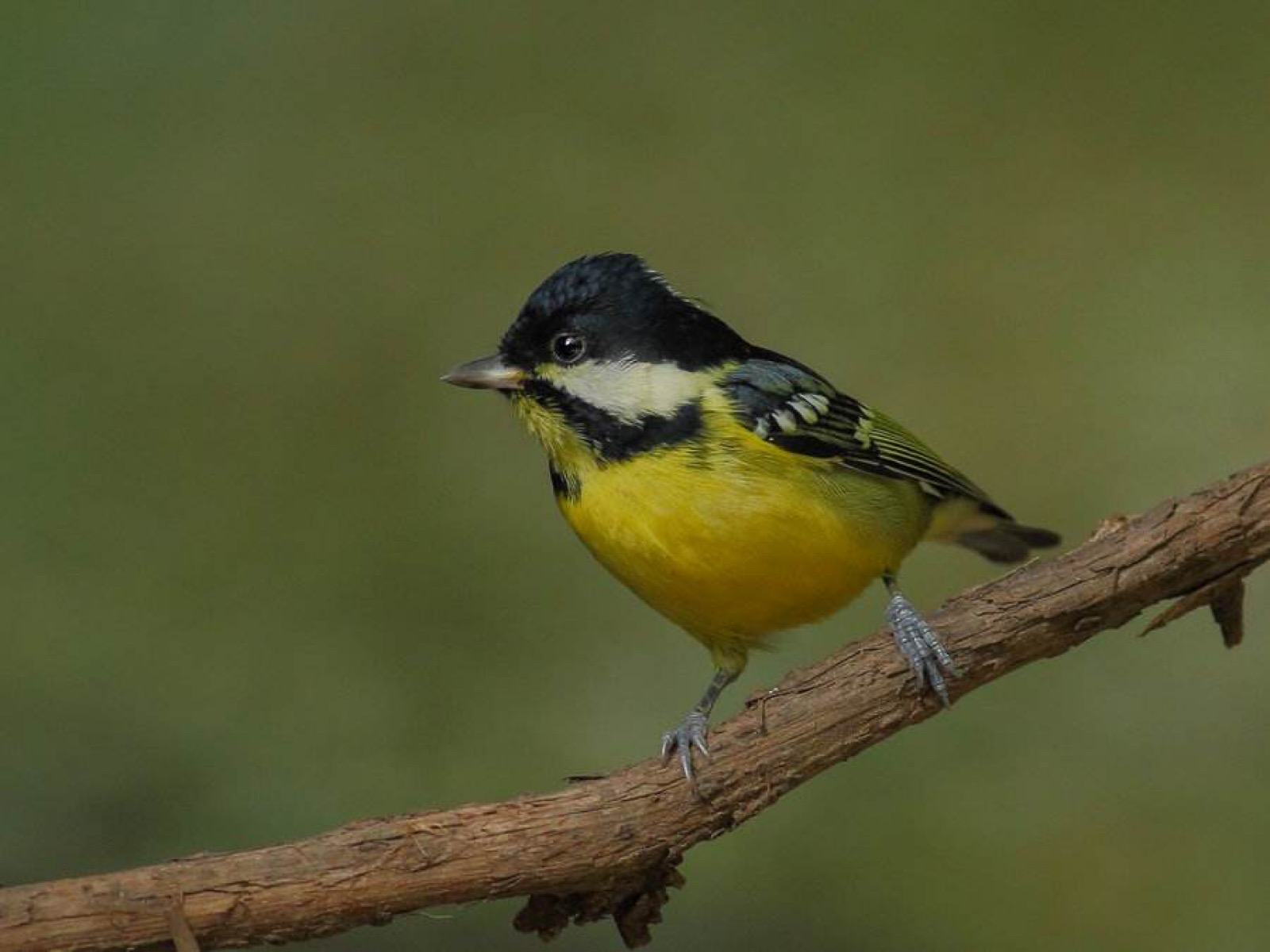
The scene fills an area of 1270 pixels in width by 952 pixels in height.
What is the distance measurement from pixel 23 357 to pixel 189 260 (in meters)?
0.87

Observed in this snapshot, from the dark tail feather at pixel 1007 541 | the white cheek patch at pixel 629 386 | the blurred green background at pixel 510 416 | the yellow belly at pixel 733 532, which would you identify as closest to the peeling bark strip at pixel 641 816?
the yellow belly at pixel 733 532

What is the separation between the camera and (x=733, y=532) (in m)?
4.05

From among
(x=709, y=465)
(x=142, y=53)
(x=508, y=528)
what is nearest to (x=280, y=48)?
(x=142, y=53)

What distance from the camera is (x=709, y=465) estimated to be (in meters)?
4.11

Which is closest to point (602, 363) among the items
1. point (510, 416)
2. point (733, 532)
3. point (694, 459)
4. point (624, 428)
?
point (624, 428)

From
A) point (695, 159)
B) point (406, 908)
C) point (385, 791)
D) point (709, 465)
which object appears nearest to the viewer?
point (406, 908)

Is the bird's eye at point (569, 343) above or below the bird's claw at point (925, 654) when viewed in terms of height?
above

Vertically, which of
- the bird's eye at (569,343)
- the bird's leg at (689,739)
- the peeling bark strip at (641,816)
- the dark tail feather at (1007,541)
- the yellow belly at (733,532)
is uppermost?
the bird's eye at (569,343)

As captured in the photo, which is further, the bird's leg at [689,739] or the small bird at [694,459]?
the small bird at [694,459]

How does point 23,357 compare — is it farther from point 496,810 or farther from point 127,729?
point 496,810

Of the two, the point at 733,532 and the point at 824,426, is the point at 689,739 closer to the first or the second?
the point at 733,532

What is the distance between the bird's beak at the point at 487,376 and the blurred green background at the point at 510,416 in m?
2.14

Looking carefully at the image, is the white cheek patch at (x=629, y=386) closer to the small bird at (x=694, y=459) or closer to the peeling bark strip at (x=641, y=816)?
the small bird at (x=694, y=459)

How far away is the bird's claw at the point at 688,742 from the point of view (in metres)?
3.56
